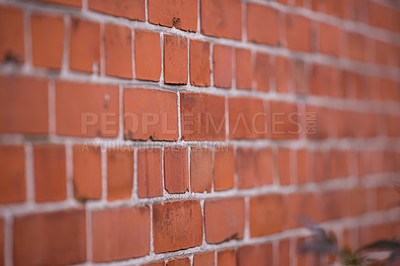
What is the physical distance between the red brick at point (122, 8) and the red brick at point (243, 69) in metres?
0.35

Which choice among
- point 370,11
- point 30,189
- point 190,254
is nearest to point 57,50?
point 30,189

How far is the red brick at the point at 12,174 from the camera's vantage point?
0.78 meters

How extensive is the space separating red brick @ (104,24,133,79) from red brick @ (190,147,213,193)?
0.27m

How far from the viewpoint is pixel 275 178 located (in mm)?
1395

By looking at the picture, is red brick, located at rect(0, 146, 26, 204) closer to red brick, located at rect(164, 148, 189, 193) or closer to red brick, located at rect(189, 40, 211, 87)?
red brick, located at rect(164, 148, 189, 193)

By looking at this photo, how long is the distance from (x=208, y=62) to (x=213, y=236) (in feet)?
1.51

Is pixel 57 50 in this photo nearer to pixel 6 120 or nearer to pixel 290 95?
pixel 6 120

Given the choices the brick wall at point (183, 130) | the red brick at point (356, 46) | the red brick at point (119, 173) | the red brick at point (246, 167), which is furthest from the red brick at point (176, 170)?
the red brick at point (356, 46)

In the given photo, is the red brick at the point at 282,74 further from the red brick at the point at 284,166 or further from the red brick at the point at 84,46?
the red brick at the point at 84,46

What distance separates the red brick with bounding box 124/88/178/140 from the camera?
0.99 meters

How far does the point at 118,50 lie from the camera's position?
97 centimetres

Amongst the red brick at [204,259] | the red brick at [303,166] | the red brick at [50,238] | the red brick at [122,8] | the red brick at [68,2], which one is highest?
the red brick at [122,8]

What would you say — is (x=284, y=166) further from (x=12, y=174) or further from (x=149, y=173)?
(x=12, y=174)

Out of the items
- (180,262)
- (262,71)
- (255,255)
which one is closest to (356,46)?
(262,71)
